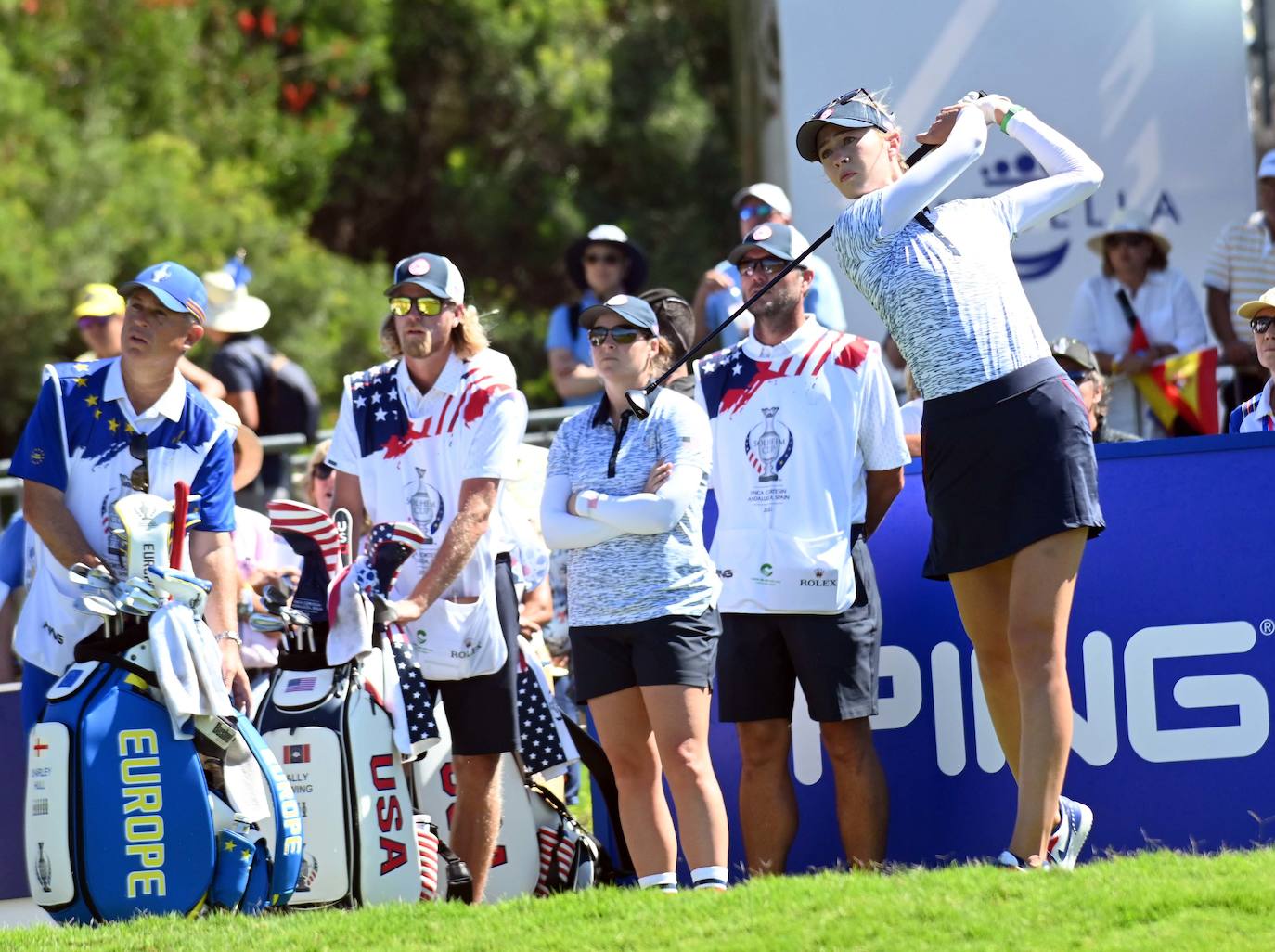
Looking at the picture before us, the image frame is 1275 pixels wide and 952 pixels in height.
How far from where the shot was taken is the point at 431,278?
6816mm

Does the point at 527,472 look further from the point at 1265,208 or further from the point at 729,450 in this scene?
the point at 1265,208

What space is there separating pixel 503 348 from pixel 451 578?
1828 cm

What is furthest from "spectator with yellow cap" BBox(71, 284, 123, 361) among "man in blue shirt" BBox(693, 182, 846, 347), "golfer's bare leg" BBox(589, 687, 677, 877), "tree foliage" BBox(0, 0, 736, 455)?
"tree foliage" BBox(0, 0, 736, 455)

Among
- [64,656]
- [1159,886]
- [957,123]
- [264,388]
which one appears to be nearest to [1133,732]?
[1159,886]

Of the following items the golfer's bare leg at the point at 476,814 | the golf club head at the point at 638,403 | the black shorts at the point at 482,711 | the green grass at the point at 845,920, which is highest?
the golf club head at the point at 638,403

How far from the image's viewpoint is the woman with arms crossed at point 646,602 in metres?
6.22

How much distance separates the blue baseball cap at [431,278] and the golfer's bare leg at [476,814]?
148cm

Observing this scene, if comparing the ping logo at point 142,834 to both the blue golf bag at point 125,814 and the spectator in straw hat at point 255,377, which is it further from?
the spectator in straw hat at point 255,377

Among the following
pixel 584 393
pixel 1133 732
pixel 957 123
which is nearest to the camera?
pixel 957 123

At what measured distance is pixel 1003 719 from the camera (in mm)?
5754

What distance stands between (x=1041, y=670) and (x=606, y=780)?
252 centimetres

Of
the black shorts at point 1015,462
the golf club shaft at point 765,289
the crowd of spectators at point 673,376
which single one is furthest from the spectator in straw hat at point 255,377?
the black shorts at point 1015,462

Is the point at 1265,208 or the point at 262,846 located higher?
the point at 1265,208

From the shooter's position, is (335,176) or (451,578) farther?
(335,176)
